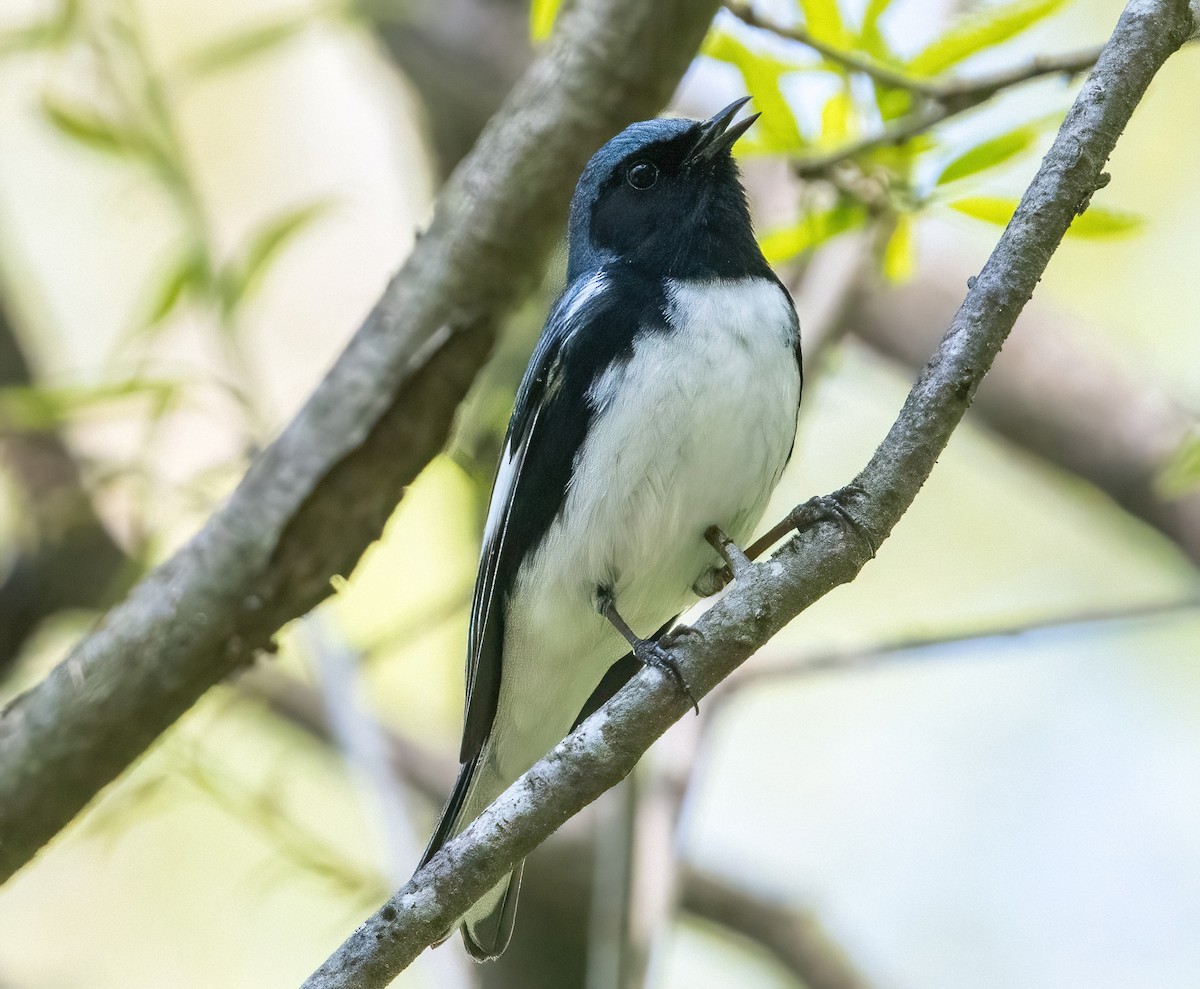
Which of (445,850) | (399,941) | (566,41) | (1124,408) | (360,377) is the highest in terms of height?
(1124,408)

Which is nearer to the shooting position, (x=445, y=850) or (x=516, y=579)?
(x=445, y=850)

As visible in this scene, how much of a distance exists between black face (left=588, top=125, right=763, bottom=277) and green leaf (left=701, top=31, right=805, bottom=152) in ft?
0.90

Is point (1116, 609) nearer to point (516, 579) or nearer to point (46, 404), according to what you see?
point (516, 579)

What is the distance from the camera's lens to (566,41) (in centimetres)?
260

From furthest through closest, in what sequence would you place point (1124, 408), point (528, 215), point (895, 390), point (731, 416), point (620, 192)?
1. point (895, 390)
2. point (1124, 408)
3. point (620, 192)
4. point (528, 215)
5. point (731, 416)

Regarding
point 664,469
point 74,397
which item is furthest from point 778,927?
point 74,397

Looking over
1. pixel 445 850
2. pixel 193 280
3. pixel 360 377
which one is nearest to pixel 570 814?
pixel 445 850

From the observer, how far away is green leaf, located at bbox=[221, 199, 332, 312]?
9.67 ft

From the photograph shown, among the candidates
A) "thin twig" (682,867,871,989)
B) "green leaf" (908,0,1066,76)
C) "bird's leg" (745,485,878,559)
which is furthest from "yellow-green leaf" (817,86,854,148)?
"thin twig" (682,867,871,989)

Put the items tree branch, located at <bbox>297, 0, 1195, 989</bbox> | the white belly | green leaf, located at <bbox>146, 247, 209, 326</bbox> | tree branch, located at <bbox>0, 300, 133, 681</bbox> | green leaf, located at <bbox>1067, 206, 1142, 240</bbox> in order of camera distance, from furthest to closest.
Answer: tree branch, located at <bbox>0, 300, 133, 681</bbox>
green leaf, located at <bbox>146, 247, 209, 326</bbox>
the white belly
green leaf, located at <bbox>1067, 206, 1142, 240</bbox>
tree branch, located at <bbox>297, 0, 1195, 989</bbox>

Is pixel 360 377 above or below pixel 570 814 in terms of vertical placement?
above

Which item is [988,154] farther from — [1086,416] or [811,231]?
[1086,416]

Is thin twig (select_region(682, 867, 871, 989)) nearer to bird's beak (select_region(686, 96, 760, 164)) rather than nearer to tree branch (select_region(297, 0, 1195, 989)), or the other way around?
bird's beak (select_region(686, 96, 760, 164))

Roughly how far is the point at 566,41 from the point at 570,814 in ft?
5.13
